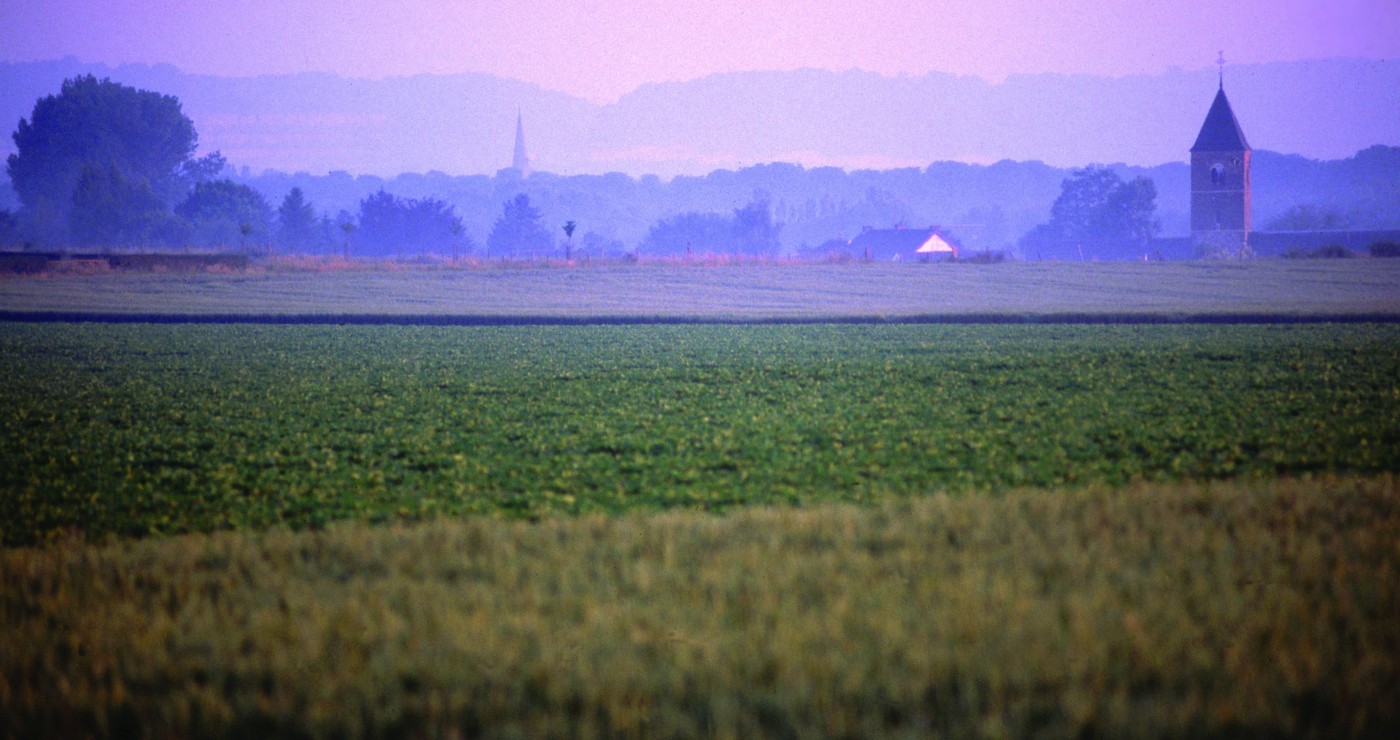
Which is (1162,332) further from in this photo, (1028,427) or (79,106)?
(79,106)

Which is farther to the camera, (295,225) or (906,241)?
(906,241)

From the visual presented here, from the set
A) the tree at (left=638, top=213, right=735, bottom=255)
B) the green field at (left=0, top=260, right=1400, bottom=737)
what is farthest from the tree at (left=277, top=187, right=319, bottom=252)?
the green field at (left=0, top=260, right=1400, bottom=737)

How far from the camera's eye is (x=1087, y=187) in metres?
149

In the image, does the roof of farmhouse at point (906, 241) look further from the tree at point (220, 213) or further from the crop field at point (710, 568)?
the crop field at point (710, 568)

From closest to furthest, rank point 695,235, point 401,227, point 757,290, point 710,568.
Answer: point 710,568 → point 757,290 → point 401,227 → point 695,235

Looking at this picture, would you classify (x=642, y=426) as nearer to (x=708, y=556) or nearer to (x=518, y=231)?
(x=708, y=556)

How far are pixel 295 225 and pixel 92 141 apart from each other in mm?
30331

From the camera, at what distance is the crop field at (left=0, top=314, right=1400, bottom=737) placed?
15.6ft

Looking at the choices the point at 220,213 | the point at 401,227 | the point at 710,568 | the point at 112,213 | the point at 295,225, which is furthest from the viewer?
the point at 401,227

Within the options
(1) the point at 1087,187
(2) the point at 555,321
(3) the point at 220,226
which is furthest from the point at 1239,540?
(1) the point at 1087,187

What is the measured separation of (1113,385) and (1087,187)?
143m

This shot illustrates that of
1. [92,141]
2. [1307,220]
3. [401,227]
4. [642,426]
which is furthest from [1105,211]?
[642,426]

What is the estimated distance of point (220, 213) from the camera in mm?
123250

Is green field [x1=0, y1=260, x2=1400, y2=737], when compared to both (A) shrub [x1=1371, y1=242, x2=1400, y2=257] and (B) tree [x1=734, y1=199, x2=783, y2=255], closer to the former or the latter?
(A) shrub [x1=1371, y1=242, x2=1400, y2=257]
